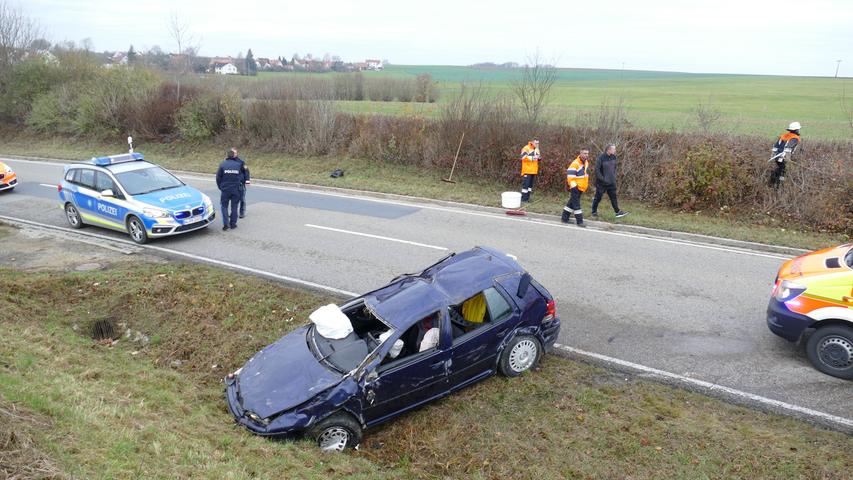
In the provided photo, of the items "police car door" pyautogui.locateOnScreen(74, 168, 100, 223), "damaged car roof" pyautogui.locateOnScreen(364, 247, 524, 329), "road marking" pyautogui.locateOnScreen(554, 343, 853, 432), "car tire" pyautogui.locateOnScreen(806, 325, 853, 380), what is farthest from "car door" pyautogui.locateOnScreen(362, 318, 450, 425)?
"police car door" pyautogui.locateOnScreen(74, 168, 100, 223)

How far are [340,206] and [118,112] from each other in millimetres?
18106

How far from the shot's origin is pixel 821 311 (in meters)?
6.84

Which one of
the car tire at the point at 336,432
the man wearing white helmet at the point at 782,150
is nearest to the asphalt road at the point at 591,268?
the car tire at the point at 336,432

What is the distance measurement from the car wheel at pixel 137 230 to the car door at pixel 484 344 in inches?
344

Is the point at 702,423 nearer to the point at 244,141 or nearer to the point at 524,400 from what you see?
the point at 524,400

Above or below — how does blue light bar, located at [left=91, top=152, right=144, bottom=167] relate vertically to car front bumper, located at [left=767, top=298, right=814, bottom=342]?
above

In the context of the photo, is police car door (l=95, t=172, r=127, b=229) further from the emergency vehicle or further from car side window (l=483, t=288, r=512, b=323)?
car side window (l=483, t=288, r=512, b=323)

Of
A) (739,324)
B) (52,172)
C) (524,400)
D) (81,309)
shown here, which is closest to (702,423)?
(524,400)

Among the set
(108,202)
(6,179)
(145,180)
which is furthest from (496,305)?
(6,179)

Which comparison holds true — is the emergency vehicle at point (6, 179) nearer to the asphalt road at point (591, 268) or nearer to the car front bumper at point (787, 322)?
the asphalt road at point (591, 268)

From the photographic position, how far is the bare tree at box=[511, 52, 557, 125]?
19.2 meters

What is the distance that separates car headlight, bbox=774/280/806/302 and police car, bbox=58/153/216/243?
36.4 feet

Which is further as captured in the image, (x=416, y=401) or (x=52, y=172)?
(x=52, y=172)

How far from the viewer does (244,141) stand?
80.6ft
